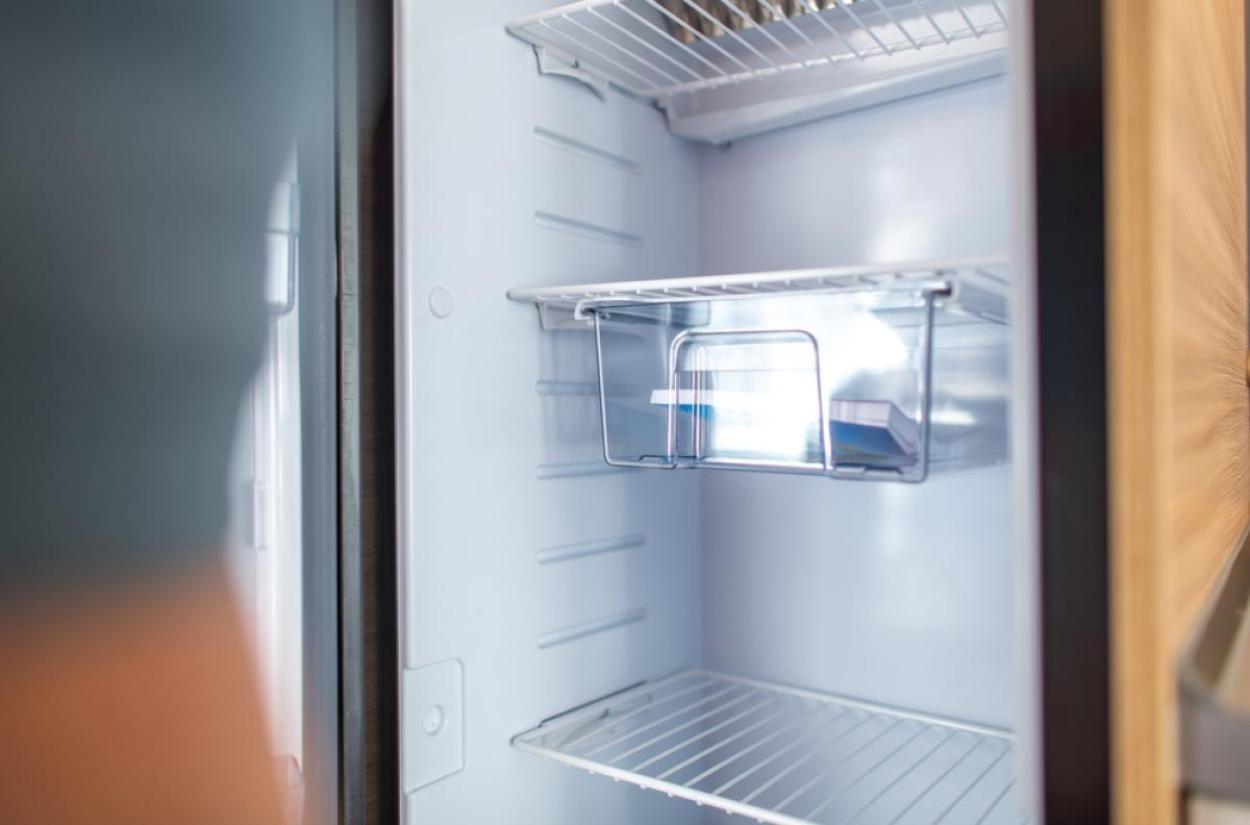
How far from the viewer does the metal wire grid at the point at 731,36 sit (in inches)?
40.5

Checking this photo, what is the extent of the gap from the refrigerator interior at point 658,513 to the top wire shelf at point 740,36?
32mm

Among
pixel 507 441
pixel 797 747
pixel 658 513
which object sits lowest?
pixel 797 747

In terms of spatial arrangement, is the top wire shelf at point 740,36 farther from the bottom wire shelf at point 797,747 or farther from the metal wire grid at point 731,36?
the bottom wire shelf at point 797,747

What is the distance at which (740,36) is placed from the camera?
117cm

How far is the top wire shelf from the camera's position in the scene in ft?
3.38

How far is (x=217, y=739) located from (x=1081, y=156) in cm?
80

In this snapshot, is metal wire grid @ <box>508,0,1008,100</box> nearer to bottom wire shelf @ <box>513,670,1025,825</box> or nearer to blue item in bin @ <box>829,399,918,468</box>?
blue item in bin @ <box>829,399,918,468</box>

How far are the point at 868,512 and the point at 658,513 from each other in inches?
11.7

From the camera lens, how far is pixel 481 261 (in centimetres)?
99

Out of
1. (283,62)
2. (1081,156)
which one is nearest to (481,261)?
(283,62)

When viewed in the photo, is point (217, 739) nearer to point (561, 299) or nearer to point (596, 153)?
point (561, 299)

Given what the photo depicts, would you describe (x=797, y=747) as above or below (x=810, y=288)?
below

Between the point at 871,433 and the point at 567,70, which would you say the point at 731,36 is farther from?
the point at 871,433

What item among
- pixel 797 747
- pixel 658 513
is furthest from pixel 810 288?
pixel 797 747
